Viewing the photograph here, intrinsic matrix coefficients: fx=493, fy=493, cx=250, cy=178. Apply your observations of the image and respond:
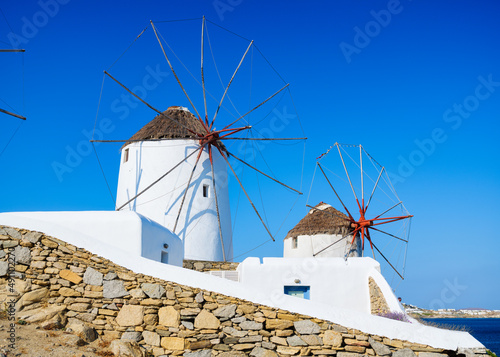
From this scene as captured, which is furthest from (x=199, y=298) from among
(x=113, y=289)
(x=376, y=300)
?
(x=376, y=300)

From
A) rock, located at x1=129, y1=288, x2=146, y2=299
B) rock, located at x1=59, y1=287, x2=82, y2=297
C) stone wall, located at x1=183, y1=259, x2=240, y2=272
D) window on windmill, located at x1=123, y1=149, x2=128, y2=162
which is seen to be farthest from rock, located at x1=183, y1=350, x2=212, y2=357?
window on windmill, located at x1=123, y1=149, x2=128, y2=162

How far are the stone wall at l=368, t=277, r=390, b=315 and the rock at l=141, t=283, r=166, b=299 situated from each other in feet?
18.8

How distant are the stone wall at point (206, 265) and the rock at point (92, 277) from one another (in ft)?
22.6

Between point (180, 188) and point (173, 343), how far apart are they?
9299 millimetres

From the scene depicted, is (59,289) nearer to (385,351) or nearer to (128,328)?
(128,328)

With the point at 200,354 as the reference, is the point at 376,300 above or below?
above

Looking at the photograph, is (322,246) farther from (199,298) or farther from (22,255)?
(22,255)

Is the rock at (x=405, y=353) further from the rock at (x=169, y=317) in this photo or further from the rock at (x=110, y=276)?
the rock at (x=110, y=276)

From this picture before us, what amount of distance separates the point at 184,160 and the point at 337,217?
10.00 metres

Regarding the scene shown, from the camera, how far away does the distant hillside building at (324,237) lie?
2259 centimetres

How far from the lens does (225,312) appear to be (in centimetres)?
696

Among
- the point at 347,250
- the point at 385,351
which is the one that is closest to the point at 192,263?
the point at 385,351

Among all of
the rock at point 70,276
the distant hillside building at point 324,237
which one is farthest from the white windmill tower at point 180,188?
the rock at point 70,276

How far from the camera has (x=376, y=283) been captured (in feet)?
38.7
